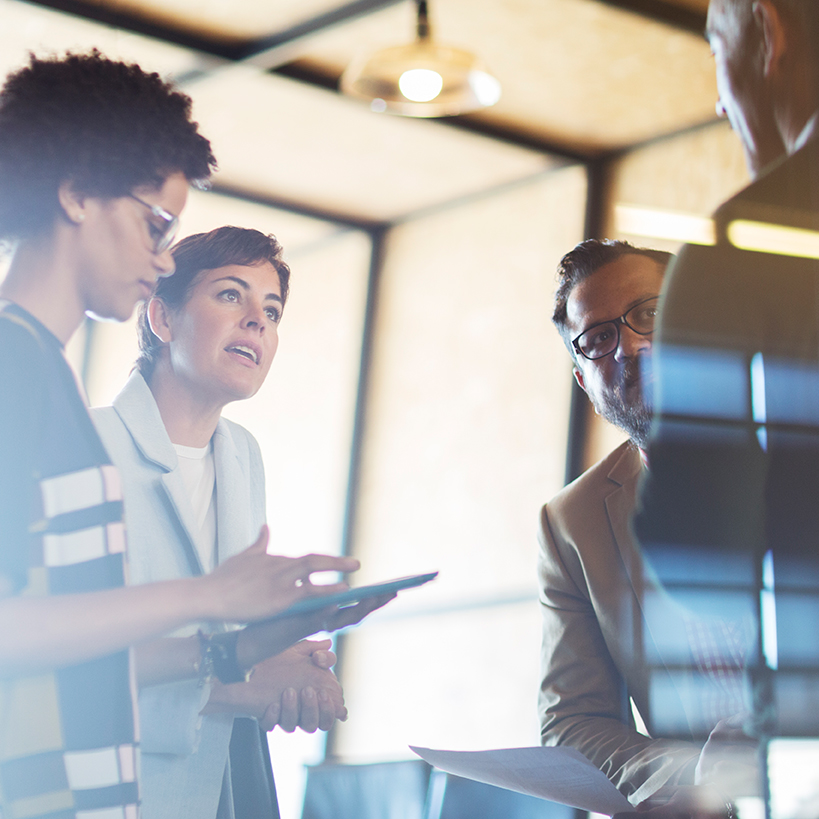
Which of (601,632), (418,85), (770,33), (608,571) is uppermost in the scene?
(418,85)

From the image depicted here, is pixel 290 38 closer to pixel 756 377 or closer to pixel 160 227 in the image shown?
pixel 160 227

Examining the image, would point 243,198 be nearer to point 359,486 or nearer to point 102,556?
point 359,486

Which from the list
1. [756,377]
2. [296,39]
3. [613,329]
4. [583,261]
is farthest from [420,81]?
[756,377]

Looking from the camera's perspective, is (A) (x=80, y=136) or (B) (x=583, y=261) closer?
(A) (x=80, y=136)

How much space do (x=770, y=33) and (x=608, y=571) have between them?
915 millimetres

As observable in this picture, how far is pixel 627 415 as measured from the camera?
1709 mm

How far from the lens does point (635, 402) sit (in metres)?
1.69

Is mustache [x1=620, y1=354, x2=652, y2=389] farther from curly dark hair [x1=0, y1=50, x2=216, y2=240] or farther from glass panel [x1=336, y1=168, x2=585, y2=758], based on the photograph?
curly dark hair [x1=0, y1=50, x2=216, y2=240]

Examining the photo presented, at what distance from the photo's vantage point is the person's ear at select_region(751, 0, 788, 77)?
1314mm

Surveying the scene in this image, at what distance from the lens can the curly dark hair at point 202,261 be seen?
49.2 inches

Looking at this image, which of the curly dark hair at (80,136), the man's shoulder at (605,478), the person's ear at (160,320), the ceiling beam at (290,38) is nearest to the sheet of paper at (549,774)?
the man's shoulder at (605,478)

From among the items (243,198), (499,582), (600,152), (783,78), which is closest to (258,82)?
(243,198)

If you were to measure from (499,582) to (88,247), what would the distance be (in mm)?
918

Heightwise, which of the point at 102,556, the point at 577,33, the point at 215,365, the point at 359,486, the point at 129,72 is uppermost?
the point at 577,33
